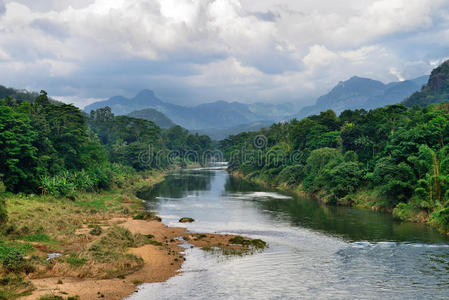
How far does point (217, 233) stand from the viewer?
123 ft

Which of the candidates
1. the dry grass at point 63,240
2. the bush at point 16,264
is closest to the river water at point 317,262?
the dry grass at point 63,240

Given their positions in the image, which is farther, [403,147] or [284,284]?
[403,147]

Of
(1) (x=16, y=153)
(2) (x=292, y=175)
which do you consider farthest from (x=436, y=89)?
(1) (x=16, y=153)

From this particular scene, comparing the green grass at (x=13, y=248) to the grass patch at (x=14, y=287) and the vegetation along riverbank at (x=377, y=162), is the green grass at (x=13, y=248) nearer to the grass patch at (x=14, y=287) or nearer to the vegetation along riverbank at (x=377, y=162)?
the grass patch at (x=14, y=287)

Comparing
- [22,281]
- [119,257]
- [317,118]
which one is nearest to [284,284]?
[119,257]

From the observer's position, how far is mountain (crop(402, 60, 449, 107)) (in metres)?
153

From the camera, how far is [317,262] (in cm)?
2744

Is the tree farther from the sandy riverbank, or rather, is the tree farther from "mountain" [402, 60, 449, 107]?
"mountain" [402, 60, 449, 107]

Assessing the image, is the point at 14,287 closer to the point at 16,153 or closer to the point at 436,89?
the point at 16,153

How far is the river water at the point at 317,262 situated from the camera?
2156 cm

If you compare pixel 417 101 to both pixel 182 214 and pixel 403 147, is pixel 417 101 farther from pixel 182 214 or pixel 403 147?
pixel 182 214

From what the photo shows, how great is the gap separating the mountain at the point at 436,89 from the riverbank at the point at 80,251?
14795 cm

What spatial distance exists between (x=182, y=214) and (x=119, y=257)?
24.5 metres

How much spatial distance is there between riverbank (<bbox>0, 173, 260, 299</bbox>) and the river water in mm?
1810
